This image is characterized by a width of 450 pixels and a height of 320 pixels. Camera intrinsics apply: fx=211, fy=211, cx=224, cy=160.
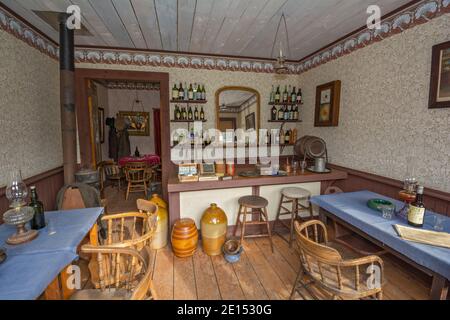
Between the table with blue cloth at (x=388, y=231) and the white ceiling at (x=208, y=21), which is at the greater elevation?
the white ceiling at (x=208, y=21)

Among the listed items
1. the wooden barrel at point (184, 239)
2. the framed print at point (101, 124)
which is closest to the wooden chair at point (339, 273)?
the wooden barrel at point (184, 239)

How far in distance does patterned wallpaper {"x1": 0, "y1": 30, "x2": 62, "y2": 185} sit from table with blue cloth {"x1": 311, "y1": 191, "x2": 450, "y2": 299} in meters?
3.17

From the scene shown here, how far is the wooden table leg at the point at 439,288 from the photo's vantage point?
1252 millimetres

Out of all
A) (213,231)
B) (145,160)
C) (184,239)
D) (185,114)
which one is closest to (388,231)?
(213,231)

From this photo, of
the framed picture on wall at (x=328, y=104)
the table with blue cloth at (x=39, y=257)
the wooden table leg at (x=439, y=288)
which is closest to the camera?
the table with blue cloth at (x=39, y=257)

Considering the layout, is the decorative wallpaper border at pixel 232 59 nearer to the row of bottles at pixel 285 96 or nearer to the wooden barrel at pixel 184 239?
the row of bottles at pixel 285 96

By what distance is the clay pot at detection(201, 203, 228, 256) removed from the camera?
234 cm

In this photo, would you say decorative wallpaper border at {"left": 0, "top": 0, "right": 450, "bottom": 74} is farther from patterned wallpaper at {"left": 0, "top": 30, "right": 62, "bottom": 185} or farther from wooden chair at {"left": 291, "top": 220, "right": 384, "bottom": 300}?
wooden chair at {"left": 291, "top": 220, "right": 384, "bottom": 300}

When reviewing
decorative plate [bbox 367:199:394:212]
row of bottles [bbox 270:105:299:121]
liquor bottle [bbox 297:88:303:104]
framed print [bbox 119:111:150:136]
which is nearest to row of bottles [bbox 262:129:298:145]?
row of bottles [bbox 270:105:299:121]

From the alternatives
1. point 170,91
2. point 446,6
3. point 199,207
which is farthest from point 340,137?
point 170,91

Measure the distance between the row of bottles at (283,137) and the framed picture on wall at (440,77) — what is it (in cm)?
211

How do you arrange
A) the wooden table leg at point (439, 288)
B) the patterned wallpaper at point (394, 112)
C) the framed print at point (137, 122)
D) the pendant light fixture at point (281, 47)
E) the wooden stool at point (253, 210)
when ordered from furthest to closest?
the framed print at point (137, 122), the wooden stool at point (253, 210), the pendant light fixture at point (281, 47), the patterned wallpaper at point (394, 112), the wooden table leg at point (439, 288)

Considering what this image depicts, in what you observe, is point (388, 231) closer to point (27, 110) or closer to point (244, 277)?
point (244, 277)

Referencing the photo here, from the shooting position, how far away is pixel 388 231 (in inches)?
58.6
